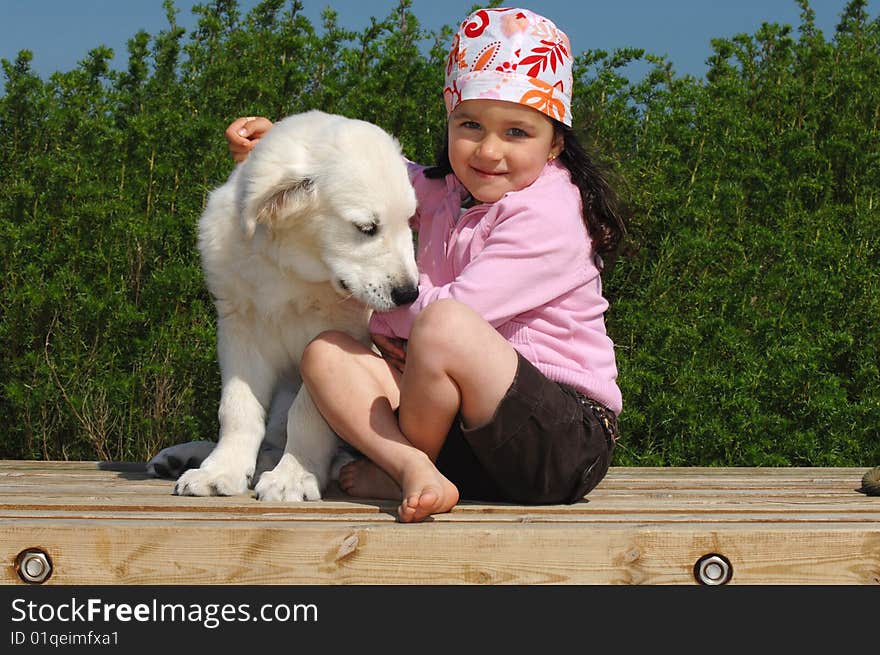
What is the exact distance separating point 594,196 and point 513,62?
0.48 meters

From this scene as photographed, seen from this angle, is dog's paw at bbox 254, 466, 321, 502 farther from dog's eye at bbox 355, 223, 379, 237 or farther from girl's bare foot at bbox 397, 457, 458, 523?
dog's eye at bbox 355, 223, 379, 237

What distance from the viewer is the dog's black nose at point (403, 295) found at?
311 cm

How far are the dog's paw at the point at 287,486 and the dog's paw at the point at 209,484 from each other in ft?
0.25

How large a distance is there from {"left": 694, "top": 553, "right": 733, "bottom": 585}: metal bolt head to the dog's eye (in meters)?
1.35

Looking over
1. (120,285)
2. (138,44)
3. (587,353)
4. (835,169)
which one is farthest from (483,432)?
(835,169)

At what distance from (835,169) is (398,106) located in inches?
Result: 103

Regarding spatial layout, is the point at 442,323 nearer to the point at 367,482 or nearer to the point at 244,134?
the point at 367,482

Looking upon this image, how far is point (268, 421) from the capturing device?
11.8ft

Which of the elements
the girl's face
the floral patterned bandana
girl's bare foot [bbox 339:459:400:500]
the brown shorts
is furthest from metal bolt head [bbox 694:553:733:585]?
the floral patterned bandana

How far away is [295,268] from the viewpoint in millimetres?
3295

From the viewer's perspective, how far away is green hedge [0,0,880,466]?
15.8 feet

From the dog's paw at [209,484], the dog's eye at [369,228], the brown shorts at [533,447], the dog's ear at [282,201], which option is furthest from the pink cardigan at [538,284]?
the dog's paw at [209,484]
